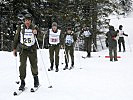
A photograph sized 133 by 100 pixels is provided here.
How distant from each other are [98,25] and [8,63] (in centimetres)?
1765

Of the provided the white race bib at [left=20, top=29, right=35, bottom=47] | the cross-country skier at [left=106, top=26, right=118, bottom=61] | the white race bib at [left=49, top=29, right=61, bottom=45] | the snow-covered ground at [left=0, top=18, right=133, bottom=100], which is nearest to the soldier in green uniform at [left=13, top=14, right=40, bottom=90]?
the white race bib at [left=20, top=29, right=35, bottom=47]

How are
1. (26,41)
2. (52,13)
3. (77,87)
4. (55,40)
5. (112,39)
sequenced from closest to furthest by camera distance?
(26,41)
(77,87)
(55,40)
(112,39)
(52,13)

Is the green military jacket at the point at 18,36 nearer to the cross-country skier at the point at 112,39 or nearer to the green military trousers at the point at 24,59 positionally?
the green military trousers at the point at 24,59

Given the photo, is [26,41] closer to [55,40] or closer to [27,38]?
[27,38]

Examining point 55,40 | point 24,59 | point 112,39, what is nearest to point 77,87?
point 24,59

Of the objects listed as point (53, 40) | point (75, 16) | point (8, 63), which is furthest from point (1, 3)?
point (53, 40)

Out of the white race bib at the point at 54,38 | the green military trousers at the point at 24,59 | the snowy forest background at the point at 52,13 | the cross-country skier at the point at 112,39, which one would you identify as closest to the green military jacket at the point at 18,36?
the green military trousers at the point at 24,59

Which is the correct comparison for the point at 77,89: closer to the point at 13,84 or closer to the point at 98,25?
the point at 13,84

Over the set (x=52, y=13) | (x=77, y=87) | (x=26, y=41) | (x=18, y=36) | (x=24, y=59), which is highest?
(x=52, y=13)

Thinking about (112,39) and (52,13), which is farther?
(52,13)

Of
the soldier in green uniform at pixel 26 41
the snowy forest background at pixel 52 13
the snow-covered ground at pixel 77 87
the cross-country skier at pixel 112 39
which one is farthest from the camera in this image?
the snowy forest background at pixel 52 13

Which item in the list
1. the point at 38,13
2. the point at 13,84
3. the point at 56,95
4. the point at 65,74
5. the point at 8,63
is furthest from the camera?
the point at 38,13

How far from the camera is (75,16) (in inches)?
1273

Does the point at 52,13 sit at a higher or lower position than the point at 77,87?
higher
